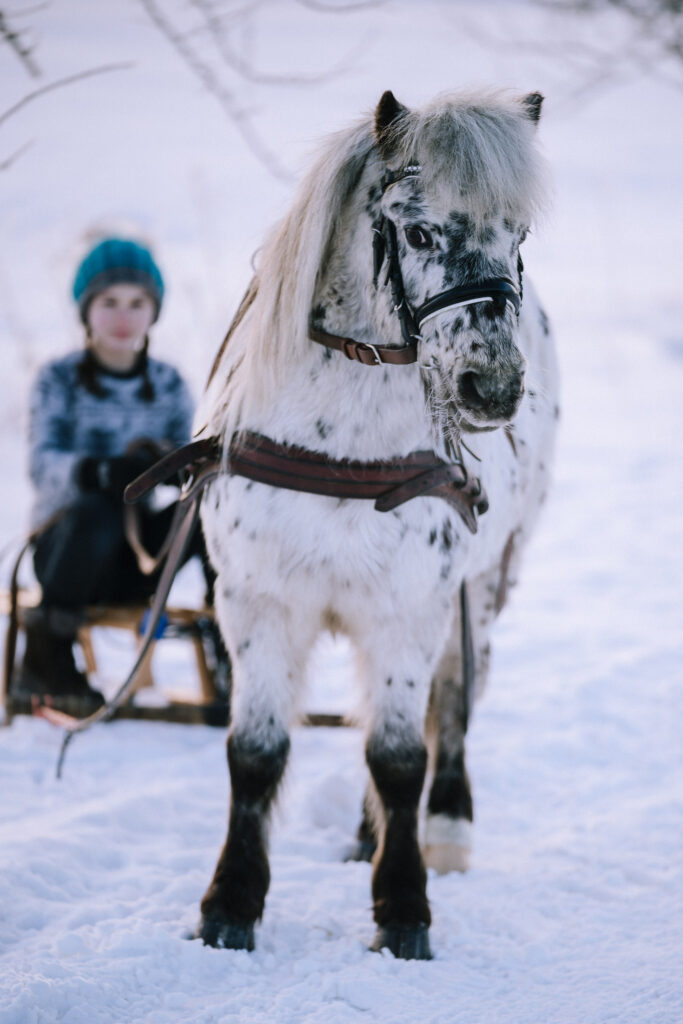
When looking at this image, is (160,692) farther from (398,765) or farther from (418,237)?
(418,237)

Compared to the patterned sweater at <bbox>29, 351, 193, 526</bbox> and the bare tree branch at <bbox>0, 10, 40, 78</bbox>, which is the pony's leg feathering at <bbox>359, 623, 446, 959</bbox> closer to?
the bare tree branch at <bbox>0, 10, 40, 78</bbox>

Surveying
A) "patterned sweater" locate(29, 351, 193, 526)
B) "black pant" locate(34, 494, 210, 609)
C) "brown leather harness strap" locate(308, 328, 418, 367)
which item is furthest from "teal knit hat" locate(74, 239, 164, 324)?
"brown leather harness strap" locate(308, 328, 418, 367)

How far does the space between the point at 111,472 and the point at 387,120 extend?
74.5 inches

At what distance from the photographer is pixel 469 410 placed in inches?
65.3

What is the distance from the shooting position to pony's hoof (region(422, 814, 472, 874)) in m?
2.47

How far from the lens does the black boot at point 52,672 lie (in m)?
3.38

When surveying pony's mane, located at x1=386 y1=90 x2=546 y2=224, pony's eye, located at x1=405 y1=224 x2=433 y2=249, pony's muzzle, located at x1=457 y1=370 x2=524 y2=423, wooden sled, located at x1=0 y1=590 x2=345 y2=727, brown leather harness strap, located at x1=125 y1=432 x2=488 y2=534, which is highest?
pony's mane, located at x1=386 y1=90 x2=546 y2=224

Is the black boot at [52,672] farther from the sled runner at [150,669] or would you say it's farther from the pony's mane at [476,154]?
the pony's mane at [476,154]

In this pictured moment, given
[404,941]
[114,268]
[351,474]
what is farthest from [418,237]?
[114,268]

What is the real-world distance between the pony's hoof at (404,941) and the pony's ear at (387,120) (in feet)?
5.68

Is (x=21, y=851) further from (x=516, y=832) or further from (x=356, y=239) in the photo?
(x=356, y=239)

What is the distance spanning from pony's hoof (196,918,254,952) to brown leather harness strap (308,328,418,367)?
4.33 feet

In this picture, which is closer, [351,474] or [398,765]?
[351,474]

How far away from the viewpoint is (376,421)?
1.92m
